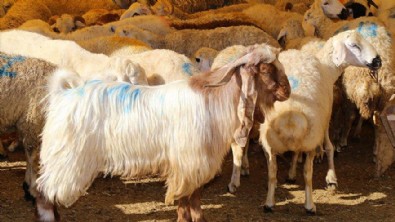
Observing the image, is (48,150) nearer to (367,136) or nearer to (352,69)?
(352,69)

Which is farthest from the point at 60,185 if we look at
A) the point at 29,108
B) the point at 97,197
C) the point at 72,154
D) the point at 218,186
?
the point at 218,186

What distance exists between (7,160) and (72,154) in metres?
3.68

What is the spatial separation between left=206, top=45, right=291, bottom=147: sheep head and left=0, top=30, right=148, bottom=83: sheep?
107 inches

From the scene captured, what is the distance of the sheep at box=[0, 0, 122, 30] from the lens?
1399 cm

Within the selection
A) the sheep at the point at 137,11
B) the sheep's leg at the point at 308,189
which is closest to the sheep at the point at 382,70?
the sheep's leg at the point at 308,189

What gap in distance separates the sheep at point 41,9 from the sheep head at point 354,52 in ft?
24.3

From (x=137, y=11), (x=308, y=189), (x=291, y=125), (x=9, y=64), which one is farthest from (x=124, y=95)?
(x=137, y=11)

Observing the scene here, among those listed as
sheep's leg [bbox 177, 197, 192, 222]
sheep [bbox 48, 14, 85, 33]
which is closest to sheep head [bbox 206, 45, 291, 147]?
sheep's leg [bbox 177, 197, 192, 222]

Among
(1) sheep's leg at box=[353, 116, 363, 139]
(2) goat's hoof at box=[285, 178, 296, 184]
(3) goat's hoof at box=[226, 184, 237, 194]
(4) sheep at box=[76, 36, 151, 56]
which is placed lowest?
(1) sheep's leg at box=[353, 116, 363, 139]

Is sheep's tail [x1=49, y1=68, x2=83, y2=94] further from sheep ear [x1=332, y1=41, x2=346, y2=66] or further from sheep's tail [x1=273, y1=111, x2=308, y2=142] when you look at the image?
sheep ear [x1=332, y1=41, x2=346, y2=66]

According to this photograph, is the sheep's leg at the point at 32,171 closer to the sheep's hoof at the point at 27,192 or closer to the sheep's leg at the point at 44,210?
the sheep's hoof at the point at 27,192

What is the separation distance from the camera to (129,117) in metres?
5.93

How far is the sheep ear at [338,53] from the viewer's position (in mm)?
7953

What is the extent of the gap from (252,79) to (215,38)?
538cm
